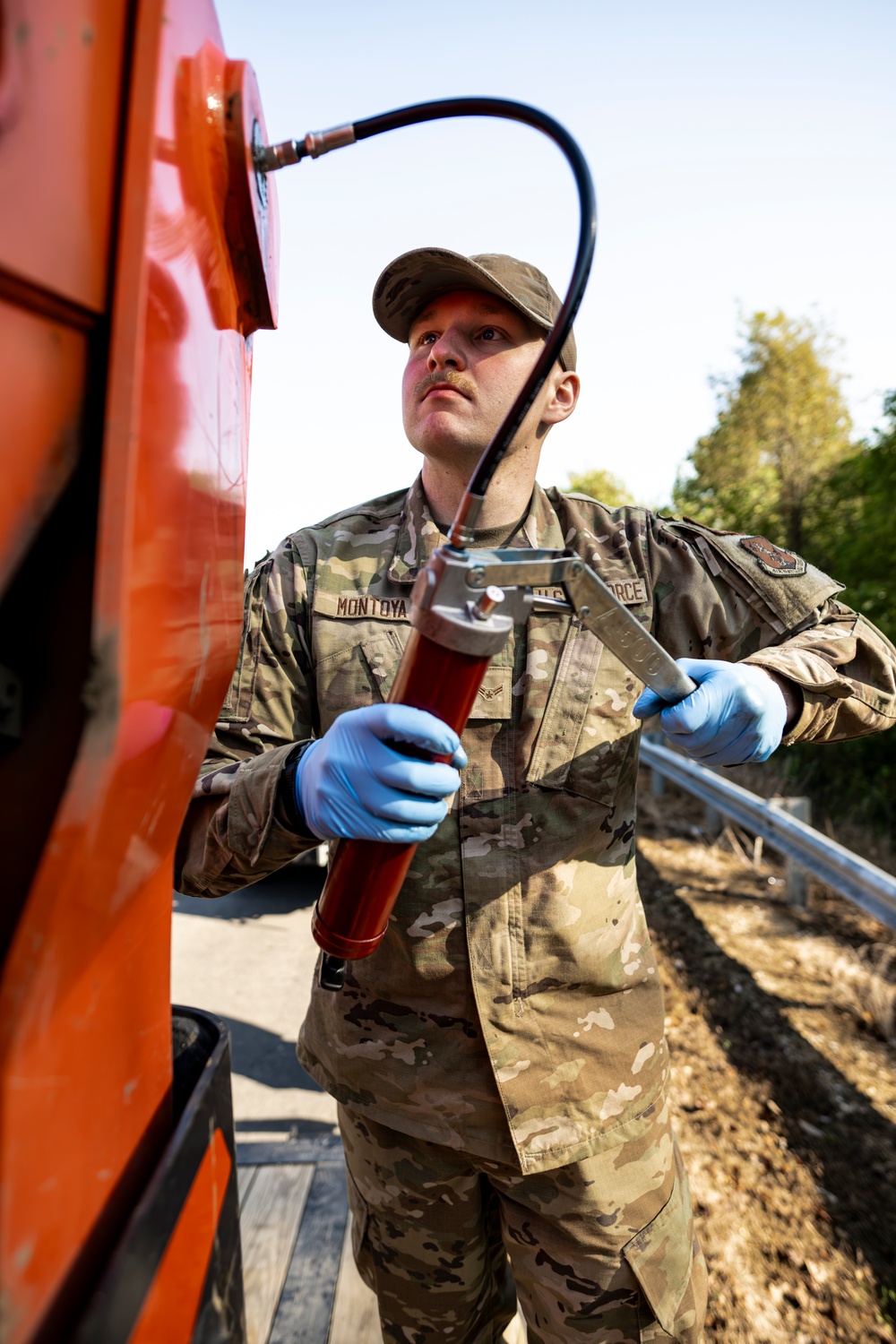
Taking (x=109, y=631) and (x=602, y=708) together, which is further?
(x=602, y=708)

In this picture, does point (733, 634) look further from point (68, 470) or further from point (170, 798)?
point (68, 470)

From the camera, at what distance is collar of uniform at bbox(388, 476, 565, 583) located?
5.73ft

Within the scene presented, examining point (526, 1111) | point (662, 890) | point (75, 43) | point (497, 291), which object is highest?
point (497, 291)

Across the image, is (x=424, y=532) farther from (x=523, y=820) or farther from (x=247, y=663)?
(x=523, y=820)

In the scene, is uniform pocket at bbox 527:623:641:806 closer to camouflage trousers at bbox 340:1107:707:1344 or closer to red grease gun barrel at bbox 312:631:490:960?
red grease gun barrel at bbox 312:631:490:960

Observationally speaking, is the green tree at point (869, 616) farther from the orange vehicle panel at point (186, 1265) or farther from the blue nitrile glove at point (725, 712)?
the orange vehicle panel at point (186, 1265)

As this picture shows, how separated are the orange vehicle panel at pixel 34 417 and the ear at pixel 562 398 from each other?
146 centimetres

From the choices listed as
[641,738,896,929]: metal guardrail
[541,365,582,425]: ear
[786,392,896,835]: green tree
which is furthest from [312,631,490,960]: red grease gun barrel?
[786,392,896,835]: green tree

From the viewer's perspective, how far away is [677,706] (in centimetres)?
141

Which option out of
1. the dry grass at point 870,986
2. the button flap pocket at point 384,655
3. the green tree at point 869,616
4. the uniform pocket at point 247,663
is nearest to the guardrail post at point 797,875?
the dry grass at point 870,986

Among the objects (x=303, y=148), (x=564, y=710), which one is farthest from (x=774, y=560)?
(x=303, y=148)

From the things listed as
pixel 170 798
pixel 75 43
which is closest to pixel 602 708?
pixel 170 798

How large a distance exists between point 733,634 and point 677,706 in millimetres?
429

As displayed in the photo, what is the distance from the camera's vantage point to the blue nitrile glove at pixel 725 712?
1413 millimetres
